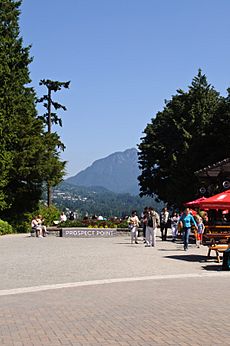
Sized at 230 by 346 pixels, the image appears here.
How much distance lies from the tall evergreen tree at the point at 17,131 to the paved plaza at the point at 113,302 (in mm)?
22935

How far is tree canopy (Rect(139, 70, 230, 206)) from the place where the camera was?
50.6 metres

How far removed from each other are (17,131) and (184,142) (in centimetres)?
1834

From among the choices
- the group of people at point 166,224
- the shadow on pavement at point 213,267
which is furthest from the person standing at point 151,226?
the shadow on pavement at point 213,267

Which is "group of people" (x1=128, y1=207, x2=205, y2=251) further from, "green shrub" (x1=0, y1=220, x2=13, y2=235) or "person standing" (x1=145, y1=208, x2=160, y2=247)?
"green shrub" (x1=0, y1=220, x2=13, y2=235)

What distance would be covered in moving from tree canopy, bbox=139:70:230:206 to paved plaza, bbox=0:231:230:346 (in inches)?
1276

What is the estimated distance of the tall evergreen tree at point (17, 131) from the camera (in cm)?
4112

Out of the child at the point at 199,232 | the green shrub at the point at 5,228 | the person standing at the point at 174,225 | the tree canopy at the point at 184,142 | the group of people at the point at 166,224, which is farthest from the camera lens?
the tree canopy at the point at 184,142

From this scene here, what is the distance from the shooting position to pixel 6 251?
2319 cm

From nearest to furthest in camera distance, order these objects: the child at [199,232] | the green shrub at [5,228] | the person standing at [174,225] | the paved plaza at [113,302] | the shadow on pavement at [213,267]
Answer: the paved plaza at [113,302] → the shadow on pavement at [213,267] → the child at [199,232] → the person standing at [174,225] → the green shrub at [5,228]

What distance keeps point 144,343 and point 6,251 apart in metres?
16.5

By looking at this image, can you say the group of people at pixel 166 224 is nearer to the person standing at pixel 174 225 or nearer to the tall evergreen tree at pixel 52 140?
the person standing at pixel 174 225

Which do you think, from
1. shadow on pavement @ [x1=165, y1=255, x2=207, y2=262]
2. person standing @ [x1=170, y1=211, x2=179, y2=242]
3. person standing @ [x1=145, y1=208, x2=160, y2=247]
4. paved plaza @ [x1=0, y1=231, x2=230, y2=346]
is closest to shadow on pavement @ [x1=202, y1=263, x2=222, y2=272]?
paved plaza @ [x1=0, y1=231, x2=230, y2=346]

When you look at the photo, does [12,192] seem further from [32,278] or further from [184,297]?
[184,297]

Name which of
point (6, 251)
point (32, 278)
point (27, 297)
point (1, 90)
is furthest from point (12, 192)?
point (27, 297)
